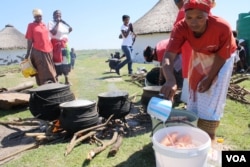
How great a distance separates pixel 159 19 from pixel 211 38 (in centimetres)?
2120

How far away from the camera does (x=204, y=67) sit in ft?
10.9

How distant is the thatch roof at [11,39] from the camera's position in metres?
30.8

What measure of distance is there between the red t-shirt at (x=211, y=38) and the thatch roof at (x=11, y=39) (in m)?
30.4

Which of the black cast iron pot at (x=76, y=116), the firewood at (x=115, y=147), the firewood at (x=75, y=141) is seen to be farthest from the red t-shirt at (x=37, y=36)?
the firewood at (x=115, y=147)

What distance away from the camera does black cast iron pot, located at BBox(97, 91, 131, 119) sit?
15.3 ft

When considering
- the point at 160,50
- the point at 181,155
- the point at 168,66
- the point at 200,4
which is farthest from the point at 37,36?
the point at 181,155

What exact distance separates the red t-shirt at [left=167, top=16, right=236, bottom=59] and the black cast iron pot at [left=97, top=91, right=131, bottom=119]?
1807 mm

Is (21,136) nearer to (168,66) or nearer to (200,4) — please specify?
(168,66)

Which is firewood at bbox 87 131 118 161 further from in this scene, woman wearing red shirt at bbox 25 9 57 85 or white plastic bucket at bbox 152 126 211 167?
woman wearing red shirt at bbox 25 9 57 85

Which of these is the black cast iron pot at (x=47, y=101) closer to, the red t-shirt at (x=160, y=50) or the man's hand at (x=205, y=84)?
the red t-shirt at (x=160, y=50)

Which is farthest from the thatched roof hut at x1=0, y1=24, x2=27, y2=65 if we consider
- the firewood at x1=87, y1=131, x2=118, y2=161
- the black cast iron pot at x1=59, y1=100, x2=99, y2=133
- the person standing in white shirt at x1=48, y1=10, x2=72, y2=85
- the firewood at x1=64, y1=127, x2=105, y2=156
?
the firewood at x1=87, y1=131, x2=118, y2=161

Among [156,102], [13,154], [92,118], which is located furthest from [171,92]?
[13,154]

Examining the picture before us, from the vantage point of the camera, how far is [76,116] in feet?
14.0

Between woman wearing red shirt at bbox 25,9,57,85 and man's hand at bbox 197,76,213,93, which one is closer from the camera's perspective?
man's hand at bbox 197,76,213,93
